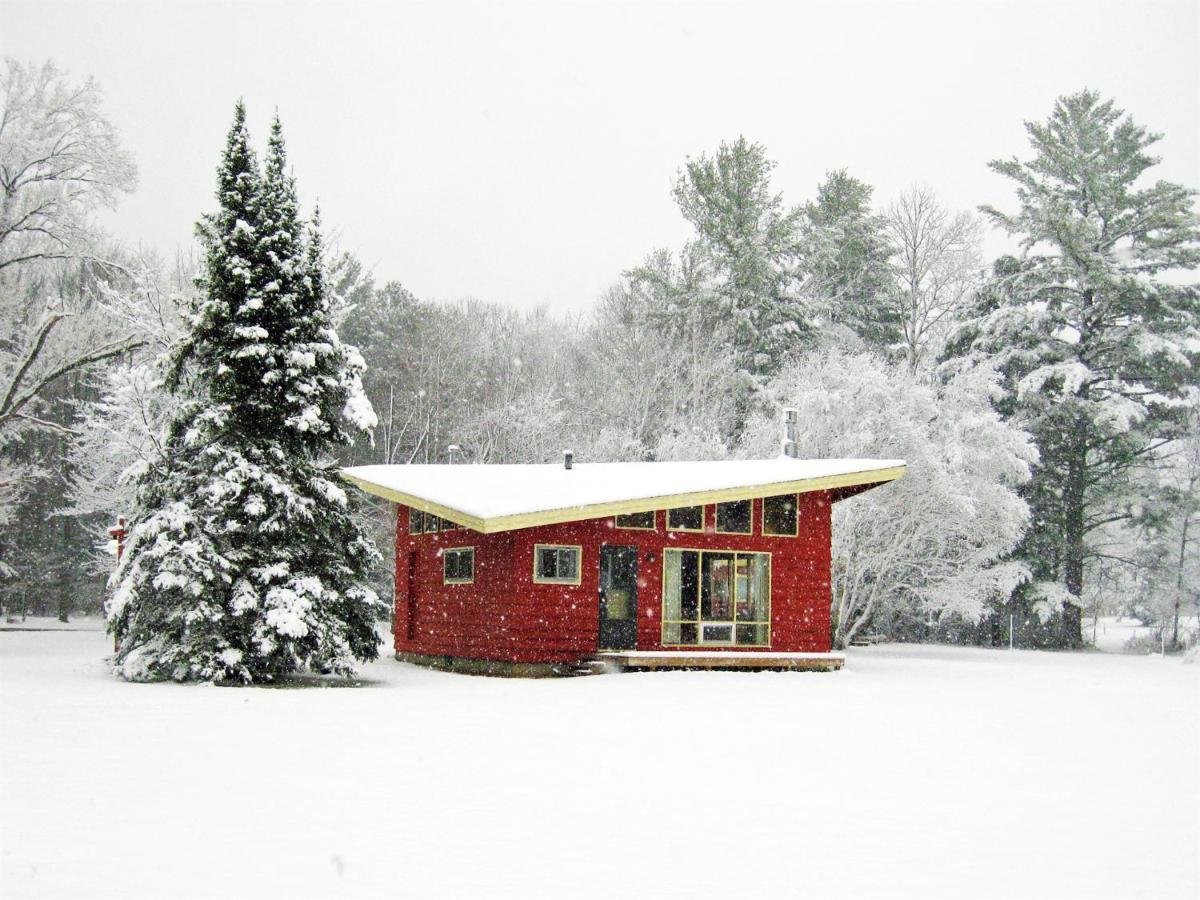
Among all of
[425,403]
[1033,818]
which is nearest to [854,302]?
[425,403]

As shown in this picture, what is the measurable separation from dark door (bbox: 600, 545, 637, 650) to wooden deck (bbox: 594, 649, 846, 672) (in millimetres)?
239

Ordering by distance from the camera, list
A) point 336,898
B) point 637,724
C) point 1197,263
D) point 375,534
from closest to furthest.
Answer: point 336,898, point 637,724, point 1197,263, point 375,534

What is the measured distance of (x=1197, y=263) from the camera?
116ft

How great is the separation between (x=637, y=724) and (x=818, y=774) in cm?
349

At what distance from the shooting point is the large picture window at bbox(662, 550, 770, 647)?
2073 cm

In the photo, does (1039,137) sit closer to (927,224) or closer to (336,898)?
(927,224)

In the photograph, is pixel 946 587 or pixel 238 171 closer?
pixel 238 171

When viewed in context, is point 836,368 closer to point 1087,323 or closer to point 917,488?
point 917,488

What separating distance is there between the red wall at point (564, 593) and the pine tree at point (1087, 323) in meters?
15.6

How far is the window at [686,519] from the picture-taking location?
68.0 ft

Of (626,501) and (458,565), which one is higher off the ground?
(626,501)

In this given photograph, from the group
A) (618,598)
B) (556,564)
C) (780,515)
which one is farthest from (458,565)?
(780,515)

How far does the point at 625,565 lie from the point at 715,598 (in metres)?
2.08

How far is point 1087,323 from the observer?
3625 cm
